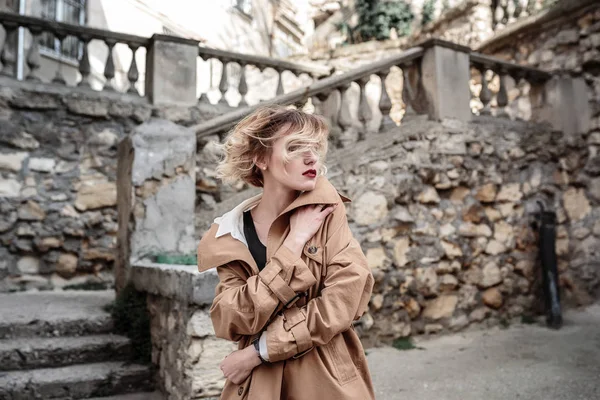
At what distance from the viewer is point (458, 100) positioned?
195 inches

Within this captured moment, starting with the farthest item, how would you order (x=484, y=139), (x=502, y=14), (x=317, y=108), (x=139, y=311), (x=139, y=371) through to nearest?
1. (x=502, y=14)
2. (x=484, y=139)
3. (x=317, y=108)
4. (x=139, y=311)
5. (x=139, y=371)

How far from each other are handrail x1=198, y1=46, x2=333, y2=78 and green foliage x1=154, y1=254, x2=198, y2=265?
3.31 meters

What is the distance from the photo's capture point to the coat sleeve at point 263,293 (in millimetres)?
1245

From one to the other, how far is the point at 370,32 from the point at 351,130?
831 cm

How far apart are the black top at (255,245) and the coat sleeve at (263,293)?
4.2 inches

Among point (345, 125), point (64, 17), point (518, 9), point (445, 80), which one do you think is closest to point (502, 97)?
point (445, 80)

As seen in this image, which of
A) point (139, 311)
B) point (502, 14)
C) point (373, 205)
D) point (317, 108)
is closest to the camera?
point (139, 311)

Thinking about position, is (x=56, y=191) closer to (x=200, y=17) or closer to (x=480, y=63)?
(x=480, y=63)

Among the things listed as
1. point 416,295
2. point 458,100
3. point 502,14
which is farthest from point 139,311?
point 502,14

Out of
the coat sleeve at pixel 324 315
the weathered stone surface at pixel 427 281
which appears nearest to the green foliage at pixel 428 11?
the weathered stone surface at pixel 427 281

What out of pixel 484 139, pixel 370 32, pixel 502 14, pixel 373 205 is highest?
pixel 370 32

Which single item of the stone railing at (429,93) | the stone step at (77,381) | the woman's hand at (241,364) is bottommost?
the stone step at (77,381)

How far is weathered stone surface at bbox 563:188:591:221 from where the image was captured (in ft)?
18.8

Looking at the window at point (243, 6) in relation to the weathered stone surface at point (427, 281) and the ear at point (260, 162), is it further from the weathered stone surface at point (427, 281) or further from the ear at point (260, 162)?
the ear at point (260, 162)
